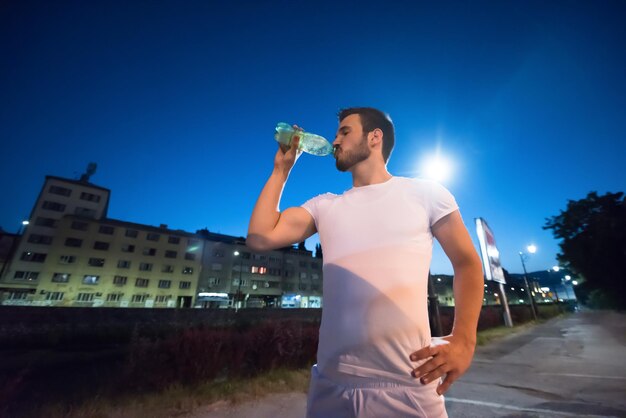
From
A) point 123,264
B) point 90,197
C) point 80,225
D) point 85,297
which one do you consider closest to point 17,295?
point 85,297

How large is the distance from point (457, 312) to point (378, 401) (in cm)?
53

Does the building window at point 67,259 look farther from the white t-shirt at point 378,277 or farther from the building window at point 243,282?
the white t-shirt at point 378,277

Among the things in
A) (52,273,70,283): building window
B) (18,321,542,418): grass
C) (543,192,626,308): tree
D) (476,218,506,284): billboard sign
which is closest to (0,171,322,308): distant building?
(52,273,70,283): building window

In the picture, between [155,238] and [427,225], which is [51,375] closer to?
[427,225]

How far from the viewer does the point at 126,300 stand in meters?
40.9

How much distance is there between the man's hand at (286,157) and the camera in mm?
1734

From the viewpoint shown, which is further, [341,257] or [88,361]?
[88,361]

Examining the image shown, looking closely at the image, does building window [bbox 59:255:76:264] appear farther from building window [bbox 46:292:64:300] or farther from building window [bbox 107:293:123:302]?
building window [bbox 107:293:123:302]

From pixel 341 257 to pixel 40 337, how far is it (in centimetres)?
2411

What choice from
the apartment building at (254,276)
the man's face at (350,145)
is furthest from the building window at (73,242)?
the man's face at (350,145)

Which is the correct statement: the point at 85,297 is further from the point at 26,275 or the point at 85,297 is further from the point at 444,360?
the point at 444,360

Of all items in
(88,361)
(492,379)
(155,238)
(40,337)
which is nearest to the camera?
(492,379)

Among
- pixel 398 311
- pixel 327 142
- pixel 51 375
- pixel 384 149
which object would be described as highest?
pixel 327 142

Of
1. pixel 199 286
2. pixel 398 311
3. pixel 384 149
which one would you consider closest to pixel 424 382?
pixel 398 311
